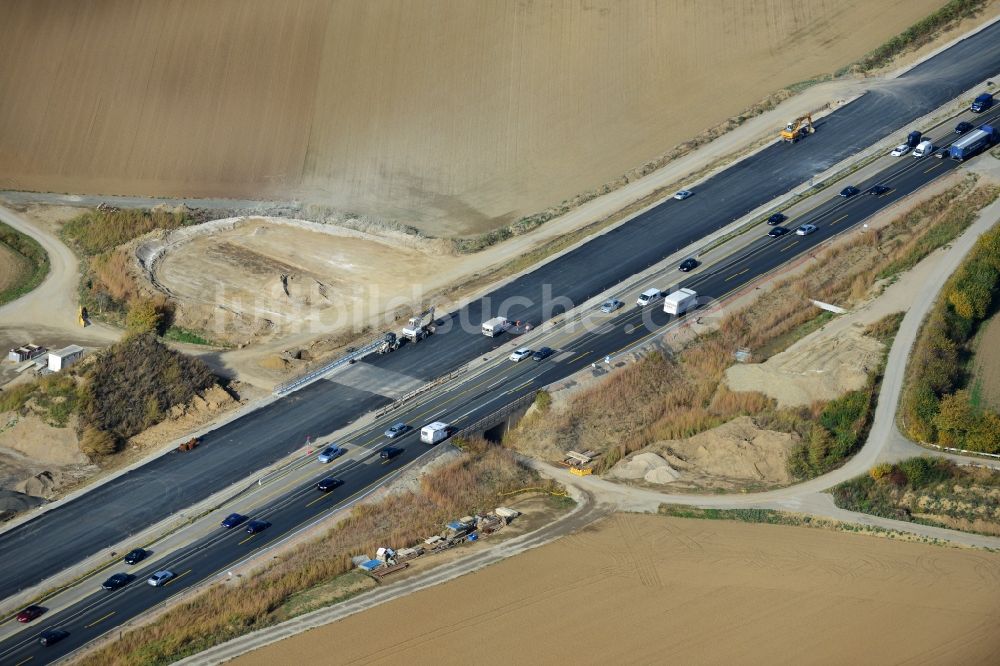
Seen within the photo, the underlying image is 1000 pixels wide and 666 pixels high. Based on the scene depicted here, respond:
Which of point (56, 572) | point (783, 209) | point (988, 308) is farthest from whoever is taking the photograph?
point (783, 209)

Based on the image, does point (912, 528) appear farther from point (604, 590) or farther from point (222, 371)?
point (222, 371)

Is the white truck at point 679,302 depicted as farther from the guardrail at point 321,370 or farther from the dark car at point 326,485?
the dark car at point 326,485

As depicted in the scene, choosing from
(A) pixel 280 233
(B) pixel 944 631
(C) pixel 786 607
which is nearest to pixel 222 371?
(A) pixel 280 233

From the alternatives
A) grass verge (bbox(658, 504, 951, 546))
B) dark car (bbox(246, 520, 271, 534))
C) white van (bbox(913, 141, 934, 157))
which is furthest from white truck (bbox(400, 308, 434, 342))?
white van (bbox(913, 141, 934, 157))

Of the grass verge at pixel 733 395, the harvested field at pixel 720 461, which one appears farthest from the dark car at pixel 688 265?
the harvested field at pixel 720 461

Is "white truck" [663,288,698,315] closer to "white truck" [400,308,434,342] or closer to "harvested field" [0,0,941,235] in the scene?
"white truck" [400,308,434,342]

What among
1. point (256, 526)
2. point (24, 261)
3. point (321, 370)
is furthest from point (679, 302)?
point (24, 261)
